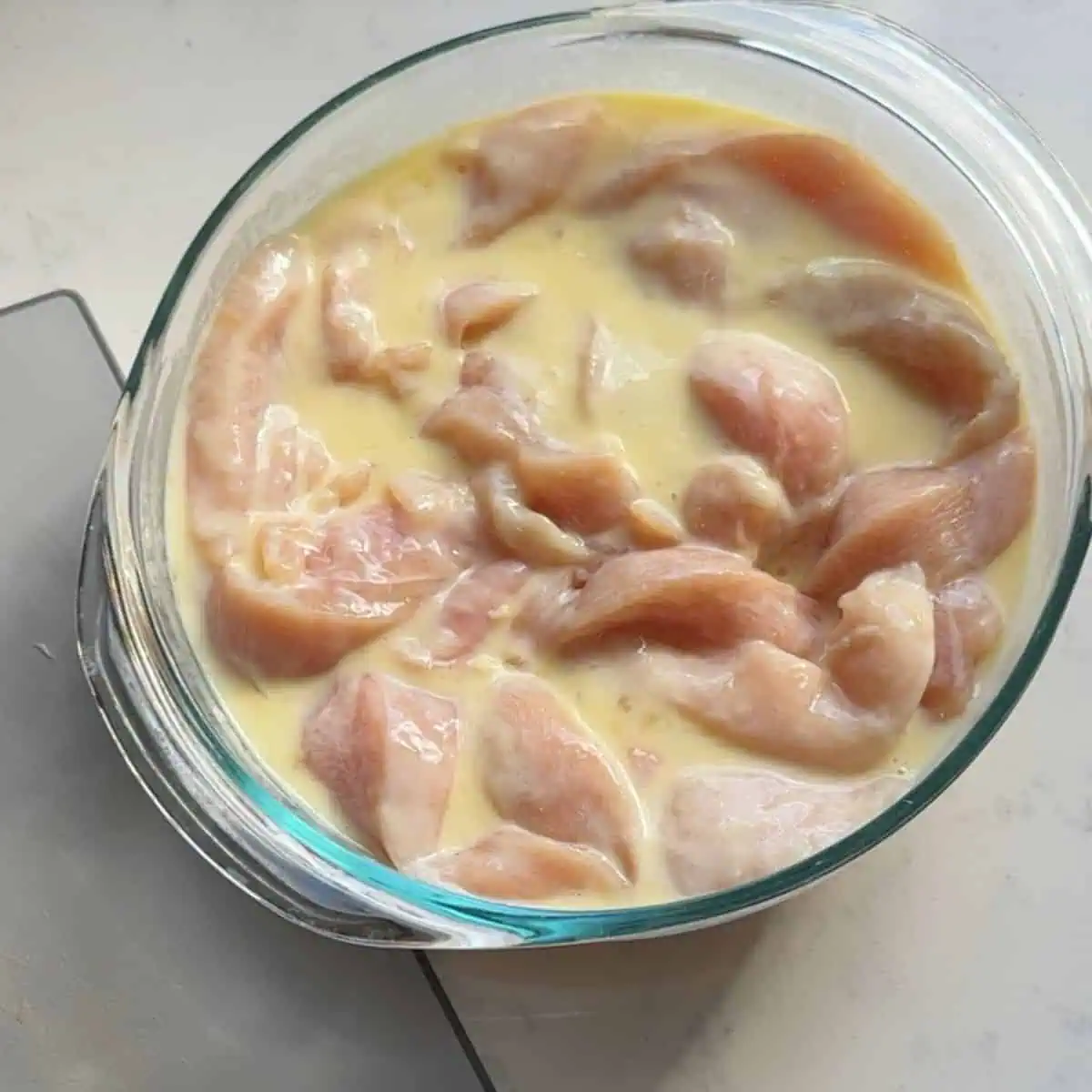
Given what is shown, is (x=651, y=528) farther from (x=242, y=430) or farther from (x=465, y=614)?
(x=242, y=430)

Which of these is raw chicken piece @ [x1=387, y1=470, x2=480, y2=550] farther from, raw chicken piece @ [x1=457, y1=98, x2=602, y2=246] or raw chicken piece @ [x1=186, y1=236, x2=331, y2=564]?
raw chicken piece @ [x1=457, y1=98, x2=602, y2=246]

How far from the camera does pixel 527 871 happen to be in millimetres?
772

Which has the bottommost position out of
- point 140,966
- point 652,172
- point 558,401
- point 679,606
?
point 140,966

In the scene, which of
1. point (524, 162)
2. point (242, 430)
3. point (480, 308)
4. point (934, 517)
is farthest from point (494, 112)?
point (934, 517)

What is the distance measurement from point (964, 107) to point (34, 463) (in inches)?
26.4

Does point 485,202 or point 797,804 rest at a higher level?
point 485,202

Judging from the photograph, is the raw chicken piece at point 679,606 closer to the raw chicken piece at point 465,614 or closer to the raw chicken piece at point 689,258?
the raw chicken piece at point 465,614

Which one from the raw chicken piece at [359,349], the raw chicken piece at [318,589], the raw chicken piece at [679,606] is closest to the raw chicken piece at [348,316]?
the raw chicken piece at [359,349]

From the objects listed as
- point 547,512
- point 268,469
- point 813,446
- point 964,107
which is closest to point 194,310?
point 268,469

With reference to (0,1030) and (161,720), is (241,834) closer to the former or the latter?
(161,720)

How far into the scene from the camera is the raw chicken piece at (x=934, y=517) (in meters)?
0.84

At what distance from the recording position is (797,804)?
79 centimetres

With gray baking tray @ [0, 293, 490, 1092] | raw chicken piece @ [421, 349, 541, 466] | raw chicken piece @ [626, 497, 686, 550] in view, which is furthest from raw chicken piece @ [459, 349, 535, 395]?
gray baking tray @ [0, 293, 490, 1092]

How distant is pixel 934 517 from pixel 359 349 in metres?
0.37
